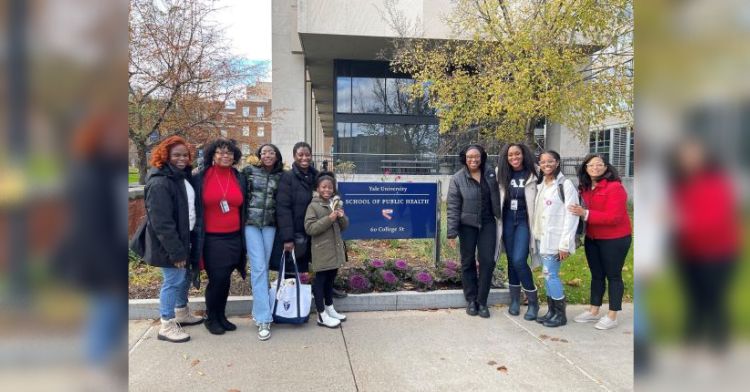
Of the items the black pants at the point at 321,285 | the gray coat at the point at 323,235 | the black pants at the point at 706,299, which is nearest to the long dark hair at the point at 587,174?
the gray coat at the point at 323,235

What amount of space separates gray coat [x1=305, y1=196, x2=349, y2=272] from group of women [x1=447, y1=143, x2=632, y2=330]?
49.2 inches

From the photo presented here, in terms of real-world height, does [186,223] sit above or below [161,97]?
below

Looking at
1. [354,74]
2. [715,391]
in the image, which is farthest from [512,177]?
[354,74]

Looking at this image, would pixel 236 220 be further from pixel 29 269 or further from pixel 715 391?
pixel 715 391

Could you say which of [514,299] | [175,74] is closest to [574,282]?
[514,299]

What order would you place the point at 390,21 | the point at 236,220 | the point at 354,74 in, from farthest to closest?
1. the point at 354,74
2. the point at 390,21
3. the point at 236,220

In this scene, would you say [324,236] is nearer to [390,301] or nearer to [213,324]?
[390,301]

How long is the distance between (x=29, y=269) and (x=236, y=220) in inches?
146

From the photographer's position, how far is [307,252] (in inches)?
188

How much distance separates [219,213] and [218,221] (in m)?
0.07

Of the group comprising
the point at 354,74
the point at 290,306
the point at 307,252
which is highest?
the point at 354,74

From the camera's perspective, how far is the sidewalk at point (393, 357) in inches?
140

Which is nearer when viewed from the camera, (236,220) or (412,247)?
(236,220)

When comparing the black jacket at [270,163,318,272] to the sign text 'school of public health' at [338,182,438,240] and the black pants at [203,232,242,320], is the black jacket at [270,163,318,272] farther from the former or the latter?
the sign text 'school of public health' at [338,182,438,240]
